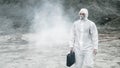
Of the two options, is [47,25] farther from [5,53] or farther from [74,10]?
[5,53]

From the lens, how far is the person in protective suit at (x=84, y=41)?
6645 millimetres

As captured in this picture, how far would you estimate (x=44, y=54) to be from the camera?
A: 12.2 m

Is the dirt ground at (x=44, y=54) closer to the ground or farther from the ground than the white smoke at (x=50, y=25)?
Answer: closer to the ground

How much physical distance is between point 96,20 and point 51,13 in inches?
166

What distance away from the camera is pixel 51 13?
27.0 m

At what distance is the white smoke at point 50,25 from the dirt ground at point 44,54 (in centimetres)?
126

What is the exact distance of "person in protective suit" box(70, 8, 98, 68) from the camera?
6645 mm

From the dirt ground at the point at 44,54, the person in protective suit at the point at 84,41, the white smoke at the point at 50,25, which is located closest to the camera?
the person in protective suit at the point at 84,41

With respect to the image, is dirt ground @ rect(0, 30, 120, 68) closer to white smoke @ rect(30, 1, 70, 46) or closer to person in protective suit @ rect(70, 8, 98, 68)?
white smoke @ rect(30, 1, 70, 46)

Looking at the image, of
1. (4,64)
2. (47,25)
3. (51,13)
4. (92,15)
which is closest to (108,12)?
(92,15)

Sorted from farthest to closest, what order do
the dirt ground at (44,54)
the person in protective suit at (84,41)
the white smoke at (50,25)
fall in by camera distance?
the white smoke at (50,25) < the dirt ground at (44,54) < the person in protective suit at (84,41)

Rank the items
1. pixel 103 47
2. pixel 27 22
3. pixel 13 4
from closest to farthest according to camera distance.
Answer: pixel 103 47
pixel 27 22
pixel 13 4

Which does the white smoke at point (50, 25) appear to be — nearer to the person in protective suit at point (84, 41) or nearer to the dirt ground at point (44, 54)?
the dirt ground at point (44, 54)

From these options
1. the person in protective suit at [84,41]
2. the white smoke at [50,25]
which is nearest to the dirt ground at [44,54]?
the white smoke at [50,25]
